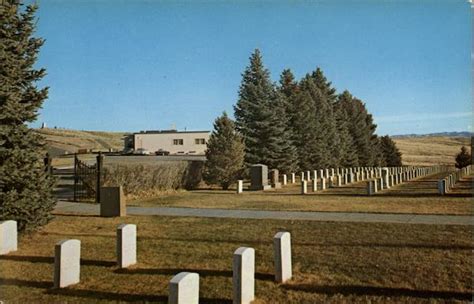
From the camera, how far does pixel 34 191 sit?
897 cm

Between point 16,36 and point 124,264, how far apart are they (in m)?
6.15

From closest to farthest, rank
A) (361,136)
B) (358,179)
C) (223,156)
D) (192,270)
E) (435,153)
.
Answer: (192,270) → (223,156) → (358,179) → (361,136) → (435,153)

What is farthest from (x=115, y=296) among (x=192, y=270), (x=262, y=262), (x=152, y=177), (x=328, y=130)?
(x=328, y=130)

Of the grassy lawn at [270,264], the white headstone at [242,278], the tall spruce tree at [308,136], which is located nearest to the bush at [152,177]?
the grassy lawn at [270,264]

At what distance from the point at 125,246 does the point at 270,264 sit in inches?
95.3

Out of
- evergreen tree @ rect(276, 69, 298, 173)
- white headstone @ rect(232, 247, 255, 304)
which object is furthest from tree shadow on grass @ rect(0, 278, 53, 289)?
evergreen tree @ rect(276, 69, 298, 173)

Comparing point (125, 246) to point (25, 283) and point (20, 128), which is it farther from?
point (20, 128)

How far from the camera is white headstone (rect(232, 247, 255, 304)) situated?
4.93 metres

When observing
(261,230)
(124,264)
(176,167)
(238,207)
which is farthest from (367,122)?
(124,264)

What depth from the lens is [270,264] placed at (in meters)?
6.64

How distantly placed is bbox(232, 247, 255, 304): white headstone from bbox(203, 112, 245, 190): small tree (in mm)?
16951

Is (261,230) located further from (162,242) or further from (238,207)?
(238,207)

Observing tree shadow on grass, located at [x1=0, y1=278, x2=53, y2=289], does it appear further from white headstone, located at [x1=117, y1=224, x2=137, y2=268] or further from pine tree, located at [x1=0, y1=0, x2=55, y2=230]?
pine tree, located at [x1=0, y1=0, x2=55, y2=230]

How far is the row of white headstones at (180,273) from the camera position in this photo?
434 centimetres
